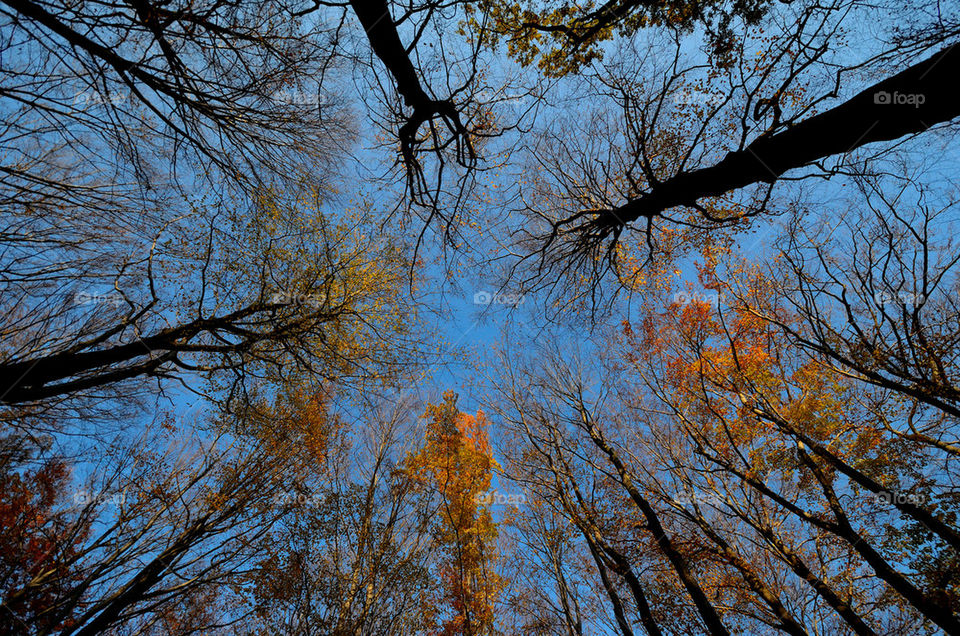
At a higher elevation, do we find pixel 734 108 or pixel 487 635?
pixel 734 108

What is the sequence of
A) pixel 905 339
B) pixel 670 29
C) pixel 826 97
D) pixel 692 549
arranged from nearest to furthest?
pixel 826 97, pixel 670 29, pixel 905 339, pixel 692 549

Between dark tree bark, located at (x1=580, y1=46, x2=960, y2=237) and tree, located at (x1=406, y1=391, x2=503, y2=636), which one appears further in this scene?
tree, located at (x1=406, y1=391, x2=503, y2=636)

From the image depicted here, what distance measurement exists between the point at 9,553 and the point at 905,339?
16646mm

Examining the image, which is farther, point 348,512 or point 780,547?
point 348,512

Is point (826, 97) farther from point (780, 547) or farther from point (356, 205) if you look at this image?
point (356, 205)

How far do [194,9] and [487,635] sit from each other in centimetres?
1286

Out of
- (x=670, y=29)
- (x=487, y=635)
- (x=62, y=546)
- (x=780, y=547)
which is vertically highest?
(x=670, y=29)

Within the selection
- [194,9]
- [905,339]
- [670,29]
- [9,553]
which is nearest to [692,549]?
[905,339]

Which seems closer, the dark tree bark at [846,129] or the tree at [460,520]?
the dark tree bark at [846,129]

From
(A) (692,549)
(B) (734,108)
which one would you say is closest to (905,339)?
(B) (734,108)

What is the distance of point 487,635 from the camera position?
8.19 m

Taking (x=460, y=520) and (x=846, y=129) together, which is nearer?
(x=846, y=129)

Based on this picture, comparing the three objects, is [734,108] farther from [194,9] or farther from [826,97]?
[194,9]

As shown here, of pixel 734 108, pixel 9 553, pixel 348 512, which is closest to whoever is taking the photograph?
pixel 734 108
